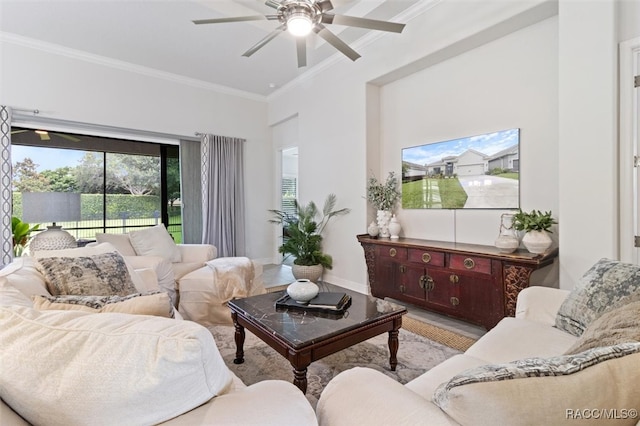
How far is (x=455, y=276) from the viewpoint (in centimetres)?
278

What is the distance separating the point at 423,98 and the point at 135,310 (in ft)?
11.6

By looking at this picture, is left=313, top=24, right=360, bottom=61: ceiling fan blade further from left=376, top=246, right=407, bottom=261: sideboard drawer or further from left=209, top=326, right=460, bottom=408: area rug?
left=209, top=326, right=460, bottom=408: area rug

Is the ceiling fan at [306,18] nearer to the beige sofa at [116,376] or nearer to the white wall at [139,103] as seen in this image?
the beige sofa at [116,376]

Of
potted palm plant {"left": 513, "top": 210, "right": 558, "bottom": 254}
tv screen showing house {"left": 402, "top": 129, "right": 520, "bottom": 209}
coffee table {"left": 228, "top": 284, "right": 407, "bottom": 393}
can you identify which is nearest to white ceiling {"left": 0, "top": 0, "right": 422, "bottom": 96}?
tv screen showing house {"left": 402, "top": 129, "right": 520, "bottom": 209}

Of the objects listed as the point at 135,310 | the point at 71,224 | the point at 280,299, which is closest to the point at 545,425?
the point at 135,310

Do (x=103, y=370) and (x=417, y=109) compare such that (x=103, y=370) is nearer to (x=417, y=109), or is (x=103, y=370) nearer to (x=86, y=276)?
(x=86, y=276)

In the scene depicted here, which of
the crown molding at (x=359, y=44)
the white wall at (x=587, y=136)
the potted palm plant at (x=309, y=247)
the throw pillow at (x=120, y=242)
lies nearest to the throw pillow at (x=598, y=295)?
the white wall at (x=587, y=136)

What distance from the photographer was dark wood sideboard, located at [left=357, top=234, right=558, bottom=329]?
2.43 m

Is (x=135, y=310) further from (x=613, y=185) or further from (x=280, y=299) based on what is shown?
(x=613, y=185)

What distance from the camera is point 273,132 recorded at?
593 centimetres

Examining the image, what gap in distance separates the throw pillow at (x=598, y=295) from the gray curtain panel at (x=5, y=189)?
533 centimetres

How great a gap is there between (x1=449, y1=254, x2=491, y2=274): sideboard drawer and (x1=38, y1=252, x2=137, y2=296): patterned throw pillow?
8.44ft

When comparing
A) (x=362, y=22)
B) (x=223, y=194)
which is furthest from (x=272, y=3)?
(x=223, y=194)

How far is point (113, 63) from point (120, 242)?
9.18 feet
